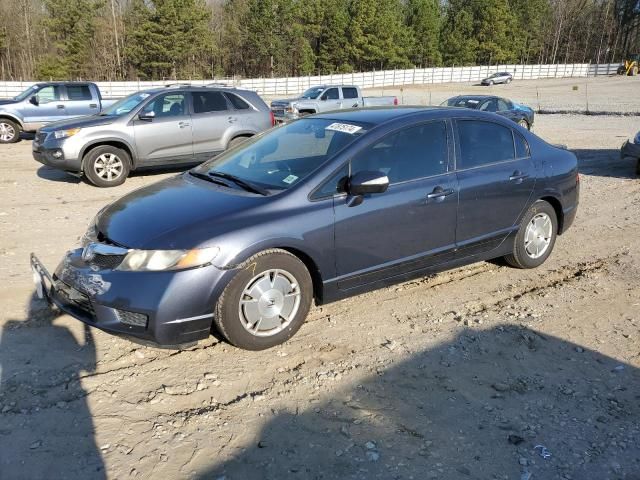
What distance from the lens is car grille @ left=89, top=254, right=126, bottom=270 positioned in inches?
136

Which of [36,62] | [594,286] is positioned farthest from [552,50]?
[594,286]

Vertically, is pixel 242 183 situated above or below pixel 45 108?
above

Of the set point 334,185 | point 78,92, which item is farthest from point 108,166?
point 78,92

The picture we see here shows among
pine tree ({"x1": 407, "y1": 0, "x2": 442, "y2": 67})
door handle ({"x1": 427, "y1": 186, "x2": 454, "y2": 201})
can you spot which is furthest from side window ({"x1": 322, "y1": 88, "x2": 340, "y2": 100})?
pine tree ({"x1": 407, "y1": 0, "x2": 442, "y2": 67})

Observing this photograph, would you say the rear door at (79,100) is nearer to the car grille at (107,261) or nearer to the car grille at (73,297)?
the car grille at (73,297)

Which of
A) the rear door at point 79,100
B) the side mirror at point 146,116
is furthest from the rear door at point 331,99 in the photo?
the side mirror at point 146,116

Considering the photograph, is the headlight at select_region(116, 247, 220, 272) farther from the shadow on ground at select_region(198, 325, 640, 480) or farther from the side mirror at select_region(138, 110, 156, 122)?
the side mirror at select_region(138, 110, 156, 122)

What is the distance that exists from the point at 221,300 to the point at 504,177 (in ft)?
9.34

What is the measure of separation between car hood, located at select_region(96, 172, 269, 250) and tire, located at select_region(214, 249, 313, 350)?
33cm

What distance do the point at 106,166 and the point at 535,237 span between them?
7199 millimetres

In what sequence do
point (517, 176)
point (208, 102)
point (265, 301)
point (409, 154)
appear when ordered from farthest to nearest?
point (208, 102), point (517, 176), point (409, 154), point (265, 301)

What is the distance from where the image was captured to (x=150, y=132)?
378 inches

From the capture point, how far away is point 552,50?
327 ft

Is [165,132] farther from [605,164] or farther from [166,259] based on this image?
[605,164]
